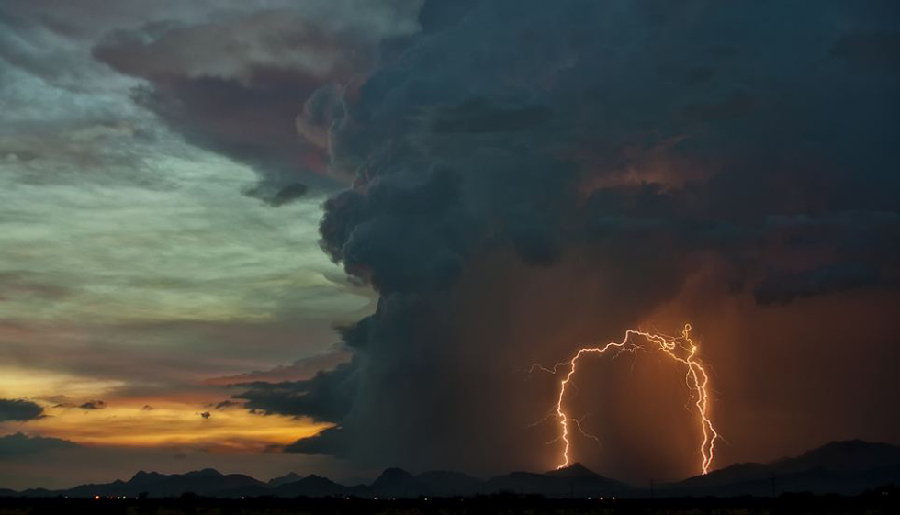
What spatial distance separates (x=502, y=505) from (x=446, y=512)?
45.5 ft

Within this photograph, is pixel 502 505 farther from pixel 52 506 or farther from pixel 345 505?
pixel 52 506

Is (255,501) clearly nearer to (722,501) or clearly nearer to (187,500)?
(187,500)

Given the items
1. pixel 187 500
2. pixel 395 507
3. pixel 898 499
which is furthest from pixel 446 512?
pixel 898 499

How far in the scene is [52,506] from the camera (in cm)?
12169

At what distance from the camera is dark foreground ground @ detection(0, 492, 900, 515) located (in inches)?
5069

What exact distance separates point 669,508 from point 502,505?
74.8 ft

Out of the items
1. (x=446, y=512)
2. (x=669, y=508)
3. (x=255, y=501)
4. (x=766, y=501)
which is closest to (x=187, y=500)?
(x=255, y=501)

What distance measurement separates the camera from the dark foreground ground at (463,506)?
128750 millimetres

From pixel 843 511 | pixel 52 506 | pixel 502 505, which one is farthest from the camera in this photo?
pixel 502 505

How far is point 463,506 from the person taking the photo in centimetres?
14225

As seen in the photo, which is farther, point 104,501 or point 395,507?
point 395,507

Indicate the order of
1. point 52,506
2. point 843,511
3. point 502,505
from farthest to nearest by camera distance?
point 502,505 < point 843,511 < point 52,506

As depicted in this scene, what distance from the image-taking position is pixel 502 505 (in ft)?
481

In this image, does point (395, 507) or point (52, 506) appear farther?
point (395, 507)
